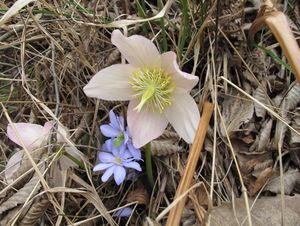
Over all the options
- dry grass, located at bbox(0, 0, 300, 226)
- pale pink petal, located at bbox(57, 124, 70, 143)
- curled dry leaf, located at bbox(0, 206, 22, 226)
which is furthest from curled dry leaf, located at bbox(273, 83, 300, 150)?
curled dry leaf, located at bbox(0, 206, 22, 226)

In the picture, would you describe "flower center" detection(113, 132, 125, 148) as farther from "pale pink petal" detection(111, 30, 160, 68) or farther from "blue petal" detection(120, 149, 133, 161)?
"pale pink petal" detection(111, 30, 160, 68)

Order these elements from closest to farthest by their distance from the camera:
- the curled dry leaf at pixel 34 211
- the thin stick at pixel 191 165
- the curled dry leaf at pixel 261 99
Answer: the thin stick at pixel 191 165
the curled dry leaf at pixel 34 211
the curled dry leaf at pixel 261 99

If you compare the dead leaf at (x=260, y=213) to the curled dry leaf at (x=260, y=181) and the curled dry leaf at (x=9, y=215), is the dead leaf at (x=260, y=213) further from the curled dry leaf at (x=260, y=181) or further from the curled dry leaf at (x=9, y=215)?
the curled dry leaf at (x=9, y=215)

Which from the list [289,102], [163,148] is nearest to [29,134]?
[163,148]

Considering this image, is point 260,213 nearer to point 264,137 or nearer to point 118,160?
point 264,137

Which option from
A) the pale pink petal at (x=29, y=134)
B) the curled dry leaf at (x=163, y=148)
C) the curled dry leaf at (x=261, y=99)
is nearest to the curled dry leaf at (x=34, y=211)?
the pale pink petal at (x=29, y=134)

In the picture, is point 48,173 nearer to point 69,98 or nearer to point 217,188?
point 69,98
